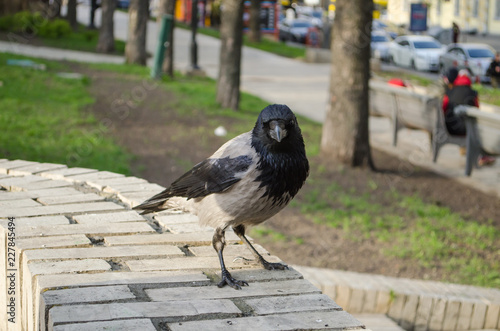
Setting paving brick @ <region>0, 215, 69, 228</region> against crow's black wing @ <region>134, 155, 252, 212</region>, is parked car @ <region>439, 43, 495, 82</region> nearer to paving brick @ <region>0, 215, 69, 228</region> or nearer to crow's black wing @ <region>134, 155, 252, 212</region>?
crow's black wing @ <region>134, 155, 252, 212</region>

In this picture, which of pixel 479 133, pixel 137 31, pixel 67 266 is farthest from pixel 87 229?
pixel 137 31

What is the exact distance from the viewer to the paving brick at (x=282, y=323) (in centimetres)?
256

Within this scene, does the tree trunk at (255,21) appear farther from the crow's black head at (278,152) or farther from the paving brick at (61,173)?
the crow's black head at (278,152)

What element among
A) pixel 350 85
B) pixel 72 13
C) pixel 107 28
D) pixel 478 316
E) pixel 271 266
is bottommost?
pixel 478 316

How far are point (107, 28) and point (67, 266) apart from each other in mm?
21014

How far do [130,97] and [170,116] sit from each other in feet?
5.85

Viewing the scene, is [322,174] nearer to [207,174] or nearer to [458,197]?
[458,197]

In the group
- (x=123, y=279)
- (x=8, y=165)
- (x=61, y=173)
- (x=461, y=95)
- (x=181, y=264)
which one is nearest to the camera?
(x=123, y=279)

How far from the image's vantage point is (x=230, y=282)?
3016 mm

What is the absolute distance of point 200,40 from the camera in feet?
107

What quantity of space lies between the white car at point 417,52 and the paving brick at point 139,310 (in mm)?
26353

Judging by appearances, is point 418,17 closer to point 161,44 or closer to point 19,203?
point 161,44

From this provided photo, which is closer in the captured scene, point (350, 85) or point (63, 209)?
point (63, 209)

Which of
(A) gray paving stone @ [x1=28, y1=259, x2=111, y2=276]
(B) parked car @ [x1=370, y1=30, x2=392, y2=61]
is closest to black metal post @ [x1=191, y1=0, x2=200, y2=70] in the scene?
(B) parked car @ [x1=370, y1=30, x2=392, y2=61]
